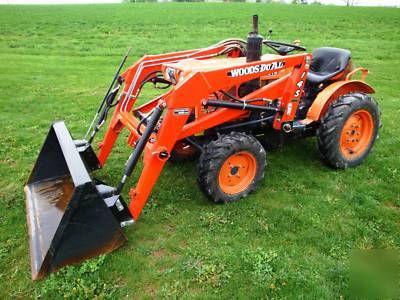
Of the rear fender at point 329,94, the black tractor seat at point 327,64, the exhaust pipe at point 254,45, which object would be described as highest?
the exhaust pipe at point 254,45

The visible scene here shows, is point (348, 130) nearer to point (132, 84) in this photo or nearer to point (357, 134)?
point (357, 134)

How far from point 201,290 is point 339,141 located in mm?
2691

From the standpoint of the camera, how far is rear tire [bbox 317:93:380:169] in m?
4.50

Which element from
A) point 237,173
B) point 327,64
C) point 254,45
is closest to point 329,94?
point 327,64

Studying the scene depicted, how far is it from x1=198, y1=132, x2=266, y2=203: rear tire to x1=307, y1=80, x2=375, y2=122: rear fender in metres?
1.01

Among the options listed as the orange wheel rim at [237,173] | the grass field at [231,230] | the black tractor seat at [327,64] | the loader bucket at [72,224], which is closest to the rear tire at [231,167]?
the orange wheel rim at [237,173]

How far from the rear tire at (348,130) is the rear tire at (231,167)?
102 centimetres

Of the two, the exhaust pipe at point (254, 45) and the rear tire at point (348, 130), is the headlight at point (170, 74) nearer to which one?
the exhaust pipe at point (254, 45)

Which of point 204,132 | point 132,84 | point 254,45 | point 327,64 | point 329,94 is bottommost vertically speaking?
point 204,132

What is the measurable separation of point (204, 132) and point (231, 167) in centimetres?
63

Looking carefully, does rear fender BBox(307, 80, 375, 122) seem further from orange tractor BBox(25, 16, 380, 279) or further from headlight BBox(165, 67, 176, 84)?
headlight BBox(165, 67, 176, 84)

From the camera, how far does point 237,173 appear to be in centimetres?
415

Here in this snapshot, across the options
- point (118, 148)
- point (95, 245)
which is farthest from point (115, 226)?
point (118, 148)

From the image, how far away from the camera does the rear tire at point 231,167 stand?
378 cm
